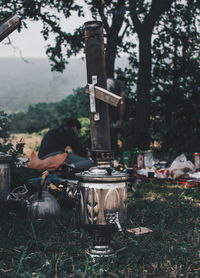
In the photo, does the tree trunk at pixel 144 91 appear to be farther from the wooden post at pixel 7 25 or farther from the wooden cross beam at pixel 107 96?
the wooden cross beam at pixel 107 96

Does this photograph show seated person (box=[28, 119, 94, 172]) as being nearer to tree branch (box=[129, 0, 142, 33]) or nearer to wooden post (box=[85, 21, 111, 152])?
wooden post (box=[85, 21, 111, 152])

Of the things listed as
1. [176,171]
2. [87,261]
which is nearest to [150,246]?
[87,261]

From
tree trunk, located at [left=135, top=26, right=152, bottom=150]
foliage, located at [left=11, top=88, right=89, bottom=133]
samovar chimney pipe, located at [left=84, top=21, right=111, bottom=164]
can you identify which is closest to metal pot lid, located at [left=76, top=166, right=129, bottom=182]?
samovar chimney pipe, located at [left=84, top=21, right=111, bottom=164]

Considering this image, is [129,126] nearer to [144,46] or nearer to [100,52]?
[144,46]

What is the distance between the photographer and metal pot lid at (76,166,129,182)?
304 cm

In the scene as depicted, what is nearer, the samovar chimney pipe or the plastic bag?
the samovar chimney pipe

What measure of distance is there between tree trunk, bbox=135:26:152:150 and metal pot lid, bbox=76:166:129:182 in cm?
669

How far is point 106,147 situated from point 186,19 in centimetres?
911

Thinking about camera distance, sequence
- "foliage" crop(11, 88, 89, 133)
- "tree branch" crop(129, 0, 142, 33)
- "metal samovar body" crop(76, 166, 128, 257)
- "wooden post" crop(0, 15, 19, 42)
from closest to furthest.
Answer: "metal samovar body" crop(76, 166, 128, 257)
"wooden post" crop(0, 15, 19, 42)
"tree branch" crop(129, 0, 142, 33)
"foliage" crop(11, 88, 89, 133)

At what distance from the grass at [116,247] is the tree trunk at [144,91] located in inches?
194

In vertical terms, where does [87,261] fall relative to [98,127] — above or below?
below

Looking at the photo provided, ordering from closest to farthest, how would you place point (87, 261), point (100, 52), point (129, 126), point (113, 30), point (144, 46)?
point (87, 261)
point (100, 52)
point (144, 46)
point (113, 30)
point (129, 126)

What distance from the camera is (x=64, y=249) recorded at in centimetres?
338

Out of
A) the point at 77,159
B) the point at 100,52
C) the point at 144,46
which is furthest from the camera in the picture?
the point at 144,46
